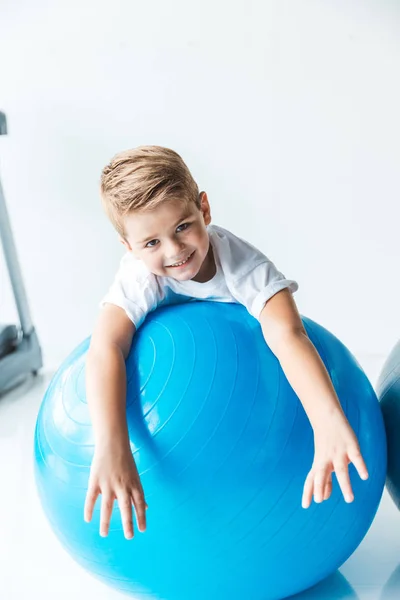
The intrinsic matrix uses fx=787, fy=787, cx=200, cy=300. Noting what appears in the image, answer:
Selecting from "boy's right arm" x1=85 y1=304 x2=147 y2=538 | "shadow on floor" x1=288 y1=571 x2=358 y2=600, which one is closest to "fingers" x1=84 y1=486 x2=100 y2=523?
"boy's right arm" x1=85 y1=304 x2=147 y2=538

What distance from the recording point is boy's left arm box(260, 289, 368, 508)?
1.48m

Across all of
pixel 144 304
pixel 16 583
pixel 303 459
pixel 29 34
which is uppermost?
pixel 29 34

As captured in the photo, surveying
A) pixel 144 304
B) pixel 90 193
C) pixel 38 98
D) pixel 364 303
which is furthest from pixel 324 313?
pixel 144 304

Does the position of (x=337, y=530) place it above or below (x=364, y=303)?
above

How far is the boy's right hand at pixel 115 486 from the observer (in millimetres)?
1490

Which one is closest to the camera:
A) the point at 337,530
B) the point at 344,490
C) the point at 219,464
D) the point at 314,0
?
the point at 344,490

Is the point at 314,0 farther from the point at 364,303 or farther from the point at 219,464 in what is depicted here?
the point at 219,464

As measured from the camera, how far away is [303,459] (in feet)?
5.29

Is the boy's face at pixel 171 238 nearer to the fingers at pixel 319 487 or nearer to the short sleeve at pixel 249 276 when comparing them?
the short sleeve at pixel 249 276

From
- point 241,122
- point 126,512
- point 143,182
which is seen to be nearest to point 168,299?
point 143,182

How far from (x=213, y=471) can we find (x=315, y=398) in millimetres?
252

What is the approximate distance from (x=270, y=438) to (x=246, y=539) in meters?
0.21

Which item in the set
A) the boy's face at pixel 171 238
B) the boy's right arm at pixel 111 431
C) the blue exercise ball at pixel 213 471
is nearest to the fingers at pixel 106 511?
the boy's right arm at pixel 111 431

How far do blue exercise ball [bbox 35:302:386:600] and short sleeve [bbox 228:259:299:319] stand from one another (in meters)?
0.05
